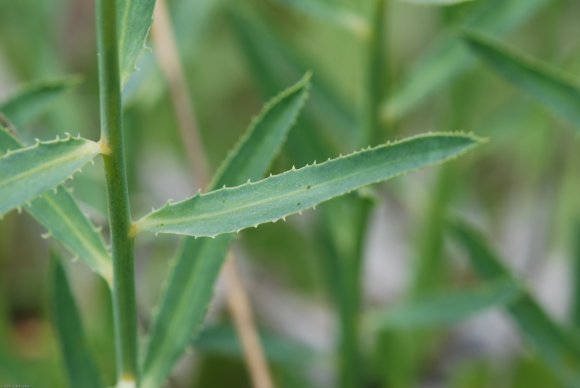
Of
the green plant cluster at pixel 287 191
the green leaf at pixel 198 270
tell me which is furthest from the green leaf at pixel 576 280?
the green leaf at pixel 198 270

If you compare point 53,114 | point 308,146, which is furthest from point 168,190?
point 308,146

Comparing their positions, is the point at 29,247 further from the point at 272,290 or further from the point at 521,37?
the point at 521,37

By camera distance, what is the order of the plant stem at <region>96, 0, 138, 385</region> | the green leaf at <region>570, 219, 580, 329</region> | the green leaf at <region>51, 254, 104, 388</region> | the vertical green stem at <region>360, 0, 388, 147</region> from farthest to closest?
the green leaf at <region>570, 219, 580, 329</region> → the vertical green stem at <region>360, 0, 388, 147</region> → the green leaf at <region>51, 254, 104, 388</region> → the plant stem at <region>96, 0, 138, 385</region>

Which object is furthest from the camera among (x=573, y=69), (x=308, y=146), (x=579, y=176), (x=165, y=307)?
(x=579, y=176)

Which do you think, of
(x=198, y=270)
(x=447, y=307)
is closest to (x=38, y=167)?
(x=198, y=270)

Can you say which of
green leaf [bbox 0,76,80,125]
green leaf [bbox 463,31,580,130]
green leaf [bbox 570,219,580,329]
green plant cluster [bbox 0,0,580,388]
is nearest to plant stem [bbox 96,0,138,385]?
green plant cluster [bbox 0,0,580,388]

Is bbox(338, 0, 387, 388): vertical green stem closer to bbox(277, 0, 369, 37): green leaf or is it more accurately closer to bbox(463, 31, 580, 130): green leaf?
bbox(277, 0, 369, 37): green leaf

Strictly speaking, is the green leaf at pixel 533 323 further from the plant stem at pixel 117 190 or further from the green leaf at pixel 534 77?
the plant stem at pixel 117 190
